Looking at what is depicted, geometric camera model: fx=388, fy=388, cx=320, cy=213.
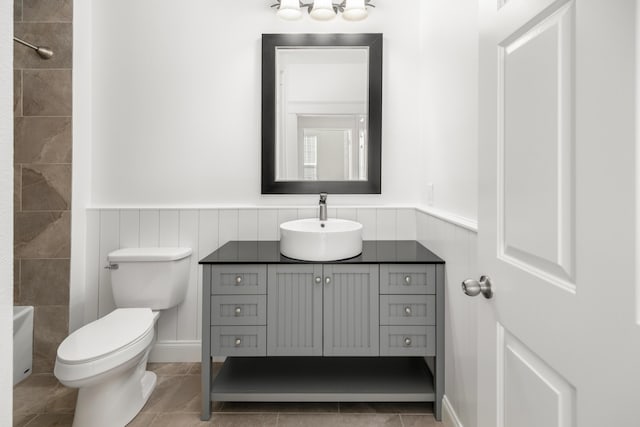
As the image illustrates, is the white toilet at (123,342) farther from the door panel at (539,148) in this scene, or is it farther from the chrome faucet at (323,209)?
the door panel at (539,148)

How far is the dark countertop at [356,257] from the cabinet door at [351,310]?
0.06m

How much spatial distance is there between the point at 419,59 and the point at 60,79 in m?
2.05

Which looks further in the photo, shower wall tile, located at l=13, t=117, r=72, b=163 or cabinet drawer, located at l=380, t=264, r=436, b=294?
shower wall tile, located at l=13, t=117, r=72, b=163

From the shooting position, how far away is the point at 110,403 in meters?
1.67

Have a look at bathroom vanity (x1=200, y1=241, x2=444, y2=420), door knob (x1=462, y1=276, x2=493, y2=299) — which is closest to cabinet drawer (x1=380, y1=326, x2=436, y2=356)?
bathroom vanity (x1=200, y1=241, x2=444, y2=420)

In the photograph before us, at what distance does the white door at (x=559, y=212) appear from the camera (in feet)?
1.66

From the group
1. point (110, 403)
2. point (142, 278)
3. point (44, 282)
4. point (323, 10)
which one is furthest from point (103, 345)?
point (323, 10)

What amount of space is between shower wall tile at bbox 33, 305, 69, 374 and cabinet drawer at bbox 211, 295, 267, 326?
107cm

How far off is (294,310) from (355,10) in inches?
66.0

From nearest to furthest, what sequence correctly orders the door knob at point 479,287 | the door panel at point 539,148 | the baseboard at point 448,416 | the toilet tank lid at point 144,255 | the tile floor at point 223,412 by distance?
the door panel at point 539,148 < the door knob at point 479,287 < the baseboard at point 448,416 < the tile floor at point 223,412 < the toilet tank lid at point 144,255

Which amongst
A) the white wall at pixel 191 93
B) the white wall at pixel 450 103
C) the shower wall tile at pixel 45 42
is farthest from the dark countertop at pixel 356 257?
the shower wall tile at pixel 45 42

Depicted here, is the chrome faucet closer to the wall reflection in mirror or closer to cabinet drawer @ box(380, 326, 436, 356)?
the wall reflection in mirror

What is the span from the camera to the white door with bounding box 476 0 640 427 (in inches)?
19.9

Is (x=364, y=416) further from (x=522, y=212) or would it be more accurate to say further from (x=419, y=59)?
(x=419, y=59)
